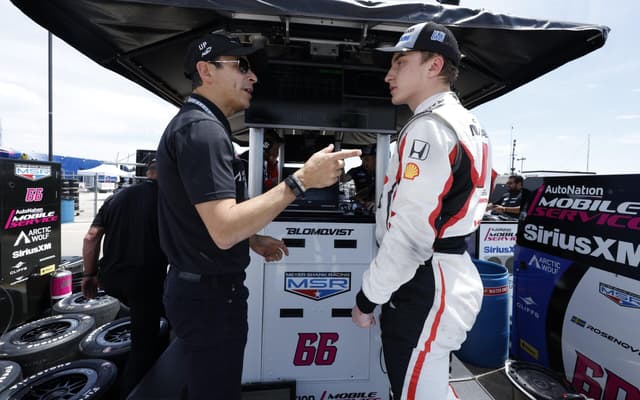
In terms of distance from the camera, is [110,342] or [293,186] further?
[110,342]

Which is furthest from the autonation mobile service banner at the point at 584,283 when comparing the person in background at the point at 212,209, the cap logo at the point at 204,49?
the cap logo at the point at 204,49

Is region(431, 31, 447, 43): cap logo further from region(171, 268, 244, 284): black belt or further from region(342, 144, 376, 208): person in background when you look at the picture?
region(342, 144, 376, 208): person in background

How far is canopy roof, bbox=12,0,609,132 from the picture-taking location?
185cm

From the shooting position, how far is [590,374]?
215 cm

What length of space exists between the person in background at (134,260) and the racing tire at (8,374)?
72 centimetres

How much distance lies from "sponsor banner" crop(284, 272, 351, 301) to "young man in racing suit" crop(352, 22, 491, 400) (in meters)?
0.84

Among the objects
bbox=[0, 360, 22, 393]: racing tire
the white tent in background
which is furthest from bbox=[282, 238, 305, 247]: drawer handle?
the white tent in background

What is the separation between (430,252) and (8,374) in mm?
3114

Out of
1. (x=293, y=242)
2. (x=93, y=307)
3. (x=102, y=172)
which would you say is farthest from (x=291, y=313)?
(x=102, y=172)

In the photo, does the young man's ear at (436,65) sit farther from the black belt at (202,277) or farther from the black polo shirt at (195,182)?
the black belt at (202,277)

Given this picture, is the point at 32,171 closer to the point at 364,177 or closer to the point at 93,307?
the point at 93,307

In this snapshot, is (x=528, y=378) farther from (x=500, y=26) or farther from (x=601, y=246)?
(x=500, y=26)

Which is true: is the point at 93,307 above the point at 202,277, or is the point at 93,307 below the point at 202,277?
below

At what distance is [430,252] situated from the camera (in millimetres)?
1424
